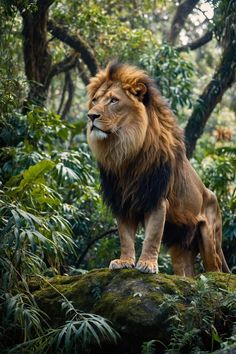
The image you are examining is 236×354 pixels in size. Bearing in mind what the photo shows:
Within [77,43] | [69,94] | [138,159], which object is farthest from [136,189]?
[69,94]

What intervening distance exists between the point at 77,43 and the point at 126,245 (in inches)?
235

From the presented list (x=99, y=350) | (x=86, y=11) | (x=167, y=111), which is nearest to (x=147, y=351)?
(x=99, y=350)

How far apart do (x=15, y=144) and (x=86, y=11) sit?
3.13 metres

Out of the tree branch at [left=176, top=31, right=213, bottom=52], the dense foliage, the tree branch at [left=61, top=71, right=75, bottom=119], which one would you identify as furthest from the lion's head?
the tree branch at [left=61, top=71, right=75, bottom=119]

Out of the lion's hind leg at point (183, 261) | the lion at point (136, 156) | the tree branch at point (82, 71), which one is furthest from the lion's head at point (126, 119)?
the tree branch at point (82, 71)

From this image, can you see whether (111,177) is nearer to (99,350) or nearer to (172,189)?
(172,189)

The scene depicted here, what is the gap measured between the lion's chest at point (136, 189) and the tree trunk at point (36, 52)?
342cm

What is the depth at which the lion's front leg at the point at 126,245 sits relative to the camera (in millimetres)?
5566

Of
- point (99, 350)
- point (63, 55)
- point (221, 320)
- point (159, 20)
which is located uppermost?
point (159, 20)

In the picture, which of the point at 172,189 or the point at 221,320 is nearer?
the point at 221,320

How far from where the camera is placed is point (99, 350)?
5117 mm

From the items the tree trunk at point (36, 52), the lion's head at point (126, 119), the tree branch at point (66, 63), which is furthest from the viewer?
the tree branch at point (66, 63)

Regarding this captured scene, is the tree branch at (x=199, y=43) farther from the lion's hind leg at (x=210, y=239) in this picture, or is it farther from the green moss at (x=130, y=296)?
the green moss at (x=130, y=296)

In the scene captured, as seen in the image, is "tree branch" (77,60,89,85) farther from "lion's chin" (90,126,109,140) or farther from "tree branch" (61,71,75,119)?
"lion's chin" (90,126,109,140)
